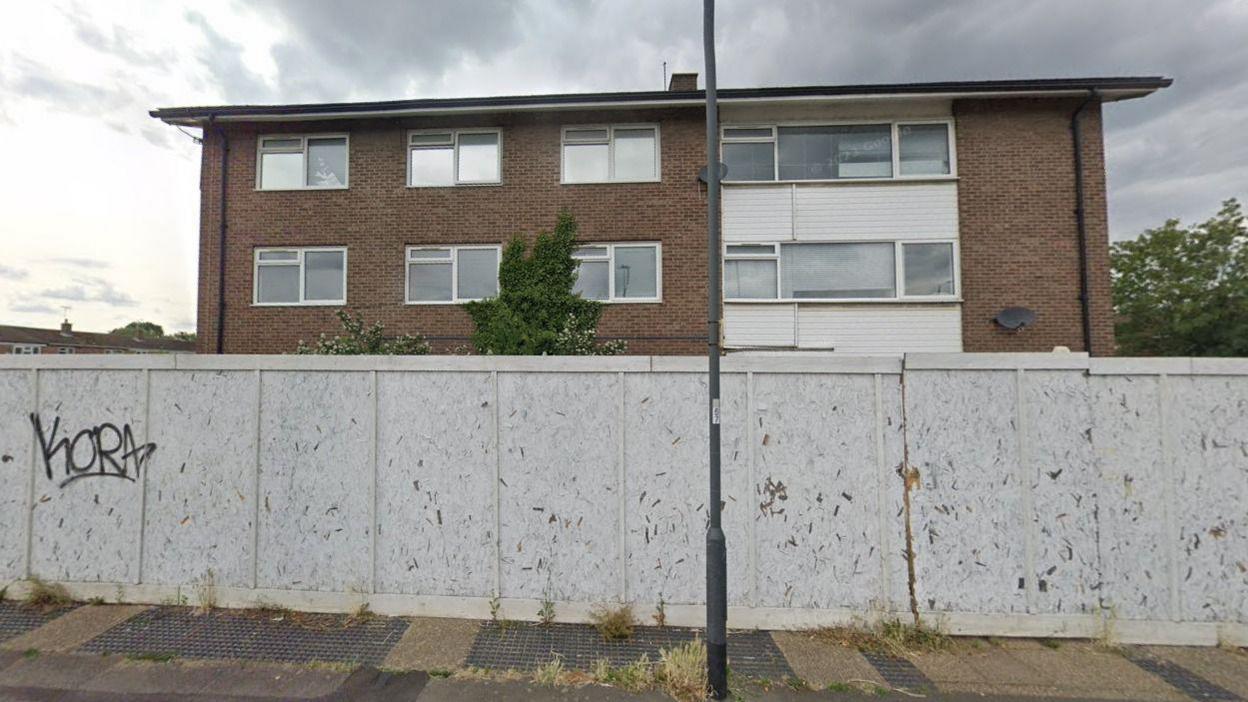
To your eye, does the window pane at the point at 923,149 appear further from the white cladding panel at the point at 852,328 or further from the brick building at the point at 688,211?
the white cladding panel at the point at 852,328

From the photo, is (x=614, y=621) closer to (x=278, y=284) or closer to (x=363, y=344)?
(x=363, y=344)

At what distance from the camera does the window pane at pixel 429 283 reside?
10.9 m

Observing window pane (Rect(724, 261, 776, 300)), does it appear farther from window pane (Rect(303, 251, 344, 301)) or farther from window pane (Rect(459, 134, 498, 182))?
window pane (Rect(303, 251, 344, 301))

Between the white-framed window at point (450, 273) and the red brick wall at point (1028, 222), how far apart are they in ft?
31.6

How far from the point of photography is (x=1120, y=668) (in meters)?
3.88

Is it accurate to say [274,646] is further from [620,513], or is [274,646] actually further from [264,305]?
[264,305]

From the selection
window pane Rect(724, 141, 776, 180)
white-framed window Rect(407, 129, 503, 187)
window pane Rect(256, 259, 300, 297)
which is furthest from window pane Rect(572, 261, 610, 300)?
window pane Rect(256, 259, 300, 297)

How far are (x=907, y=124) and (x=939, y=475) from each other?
9040 millimetres

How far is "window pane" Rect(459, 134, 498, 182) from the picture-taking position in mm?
11086

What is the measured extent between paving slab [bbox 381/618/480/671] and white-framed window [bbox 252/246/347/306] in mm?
8576

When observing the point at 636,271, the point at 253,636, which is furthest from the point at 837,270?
the point at 253,636

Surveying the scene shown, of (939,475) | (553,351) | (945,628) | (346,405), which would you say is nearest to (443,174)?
(553,351)

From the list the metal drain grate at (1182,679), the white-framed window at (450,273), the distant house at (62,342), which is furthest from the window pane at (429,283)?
the distant house at (62,342)

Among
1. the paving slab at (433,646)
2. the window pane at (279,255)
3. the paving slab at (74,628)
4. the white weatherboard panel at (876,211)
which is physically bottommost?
the paving slab at (433,646)
